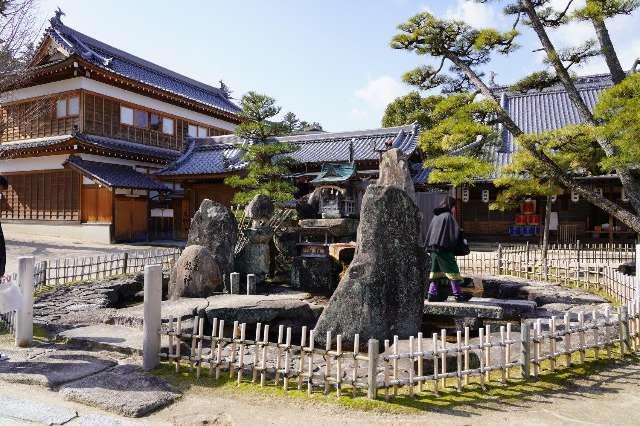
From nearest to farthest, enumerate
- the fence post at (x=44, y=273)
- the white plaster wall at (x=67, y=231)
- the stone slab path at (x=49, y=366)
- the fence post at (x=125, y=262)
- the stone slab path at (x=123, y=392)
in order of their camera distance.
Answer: the stone slab path at (x=123, y=392)
the stone slab path at (x=49, y=366)
the fence post at (x=44, y=273)
the fence post at (x=125, y=262)
the white plaster wall at (x=67, y=231)

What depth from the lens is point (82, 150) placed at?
818 inches

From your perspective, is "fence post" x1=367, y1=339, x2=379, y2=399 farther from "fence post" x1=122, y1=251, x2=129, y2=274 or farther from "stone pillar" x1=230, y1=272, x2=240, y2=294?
"fence post" x1=122, y1=251, x2=129, y2=274

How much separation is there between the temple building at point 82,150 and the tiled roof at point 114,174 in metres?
0.06

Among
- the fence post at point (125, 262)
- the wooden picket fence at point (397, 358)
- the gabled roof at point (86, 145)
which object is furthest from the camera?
the gabled roof at point (86, 145)

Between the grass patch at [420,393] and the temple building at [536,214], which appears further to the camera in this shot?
the temple building at [536,214]

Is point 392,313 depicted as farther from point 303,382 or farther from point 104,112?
point 104,112

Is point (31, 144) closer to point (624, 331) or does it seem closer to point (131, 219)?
point (131, 219)

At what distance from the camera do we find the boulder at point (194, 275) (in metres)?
8.91

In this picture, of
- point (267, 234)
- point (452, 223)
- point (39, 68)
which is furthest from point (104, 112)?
point (452, 223)

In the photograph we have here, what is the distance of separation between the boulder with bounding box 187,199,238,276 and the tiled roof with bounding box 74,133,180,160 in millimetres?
12760

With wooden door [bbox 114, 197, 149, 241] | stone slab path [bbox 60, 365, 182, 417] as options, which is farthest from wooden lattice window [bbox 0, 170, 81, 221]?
stone slab path [bbox 60, 365, 182, 417]

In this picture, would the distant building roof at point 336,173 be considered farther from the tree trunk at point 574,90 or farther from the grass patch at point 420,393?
the grass patch at point 420,393

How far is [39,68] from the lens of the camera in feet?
67.9

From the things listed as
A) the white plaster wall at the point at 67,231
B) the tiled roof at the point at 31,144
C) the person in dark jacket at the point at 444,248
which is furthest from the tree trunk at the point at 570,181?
the tiled roof at the point at 31,144
